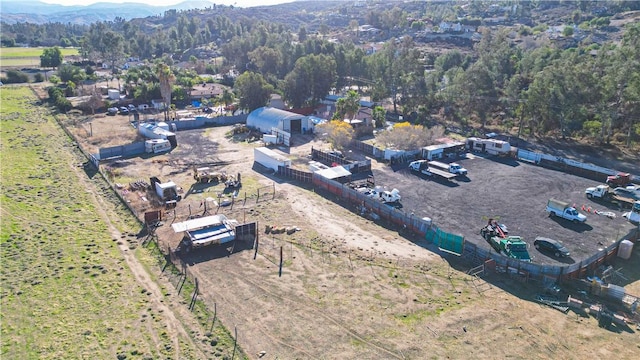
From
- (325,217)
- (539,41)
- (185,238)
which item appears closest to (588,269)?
(325,217)

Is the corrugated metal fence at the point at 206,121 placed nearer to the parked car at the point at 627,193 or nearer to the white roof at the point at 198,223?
the white roof at the point at 198,223

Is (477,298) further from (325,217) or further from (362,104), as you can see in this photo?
(362,104)

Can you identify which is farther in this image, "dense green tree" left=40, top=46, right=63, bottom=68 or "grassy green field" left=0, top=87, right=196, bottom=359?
"dense green tree" left=40, top=46, right=63, bottom=68

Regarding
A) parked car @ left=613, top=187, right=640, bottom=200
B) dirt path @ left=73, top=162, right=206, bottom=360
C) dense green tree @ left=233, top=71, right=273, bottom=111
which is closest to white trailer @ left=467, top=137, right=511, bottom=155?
parked car @ left=613, top=187, right=640, bottom=200

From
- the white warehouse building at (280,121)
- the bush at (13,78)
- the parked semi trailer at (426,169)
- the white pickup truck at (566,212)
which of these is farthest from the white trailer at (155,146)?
the bush at (13,78)

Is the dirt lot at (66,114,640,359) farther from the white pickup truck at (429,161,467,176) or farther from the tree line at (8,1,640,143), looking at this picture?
the tree line at (8,1,640,143)

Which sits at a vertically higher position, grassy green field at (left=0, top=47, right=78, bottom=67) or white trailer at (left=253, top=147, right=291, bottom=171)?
grassy green field at (left=0, top=47, right=78, bottom=67)
